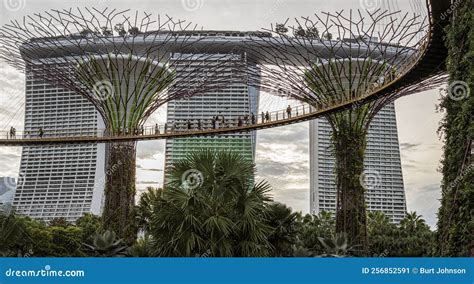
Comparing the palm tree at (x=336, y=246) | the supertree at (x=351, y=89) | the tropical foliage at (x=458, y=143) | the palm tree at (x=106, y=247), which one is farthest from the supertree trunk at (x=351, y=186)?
the palm tree at (x=106, y=247)

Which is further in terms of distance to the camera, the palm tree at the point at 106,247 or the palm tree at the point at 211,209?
the palm tree at the point at 106,247

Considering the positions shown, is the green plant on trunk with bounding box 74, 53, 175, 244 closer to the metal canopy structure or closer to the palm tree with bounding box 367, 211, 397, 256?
the metal canopy structure

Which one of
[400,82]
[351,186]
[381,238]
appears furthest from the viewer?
[381,238]

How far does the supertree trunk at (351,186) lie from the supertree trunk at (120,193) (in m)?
7.77

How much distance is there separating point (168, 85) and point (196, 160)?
1494 cm

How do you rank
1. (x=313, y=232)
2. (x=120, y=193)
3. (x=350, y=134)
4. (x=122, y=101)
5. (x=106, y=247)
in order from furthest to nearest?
(x=313, y=232)
(x=122, y=101)
(x=120, y=193)
(x=350, y=134)
(x=106, y=247)

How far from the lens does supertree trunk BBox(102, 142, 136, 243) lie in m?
20.8

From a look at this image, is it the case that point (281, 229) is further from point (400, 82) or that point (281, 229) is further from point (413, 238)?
point (413, 238)

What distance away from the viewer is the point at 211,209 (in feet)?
29.8

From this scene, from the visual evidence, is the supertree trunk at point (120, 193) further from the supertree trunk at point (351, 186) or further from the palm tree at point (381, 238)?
the palm tree at point (381, 238)

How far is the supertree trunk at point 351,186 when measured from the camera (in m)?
19.5

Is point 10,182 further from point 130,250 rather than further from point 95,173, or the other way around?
point 130,250

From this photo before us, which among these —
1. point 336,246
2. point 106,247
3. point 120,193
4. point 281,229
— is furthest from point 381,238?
point 106,247

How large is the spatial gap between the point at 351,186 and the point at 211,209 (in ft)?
38.8
